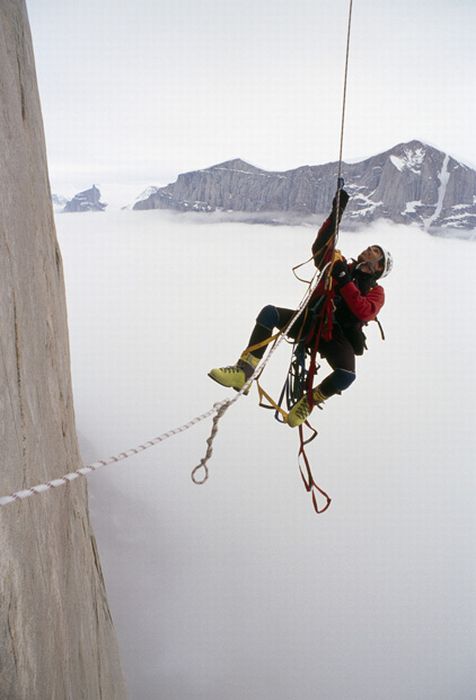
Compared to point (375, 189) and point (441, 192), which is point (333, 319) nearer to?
point (375, 189)

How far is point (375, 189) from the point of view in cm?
4838

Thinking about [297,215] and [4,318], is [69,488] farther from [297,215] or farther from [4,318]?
[297,215]

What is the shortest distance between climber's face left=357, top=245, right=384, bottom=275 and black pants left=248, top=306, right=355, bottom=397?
0.41 meters

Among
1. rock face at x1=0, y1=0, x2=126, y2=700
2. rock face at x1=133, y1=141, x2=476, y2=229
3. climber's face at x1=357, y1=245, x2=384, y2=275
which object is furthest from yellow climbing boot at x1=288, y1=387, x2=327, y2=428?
rock face at x1=133, y1=141, x2=476, y2=229

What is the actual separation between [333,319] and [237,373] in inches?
27.7

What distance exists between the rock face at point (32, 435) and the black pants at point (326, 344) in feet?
4.12

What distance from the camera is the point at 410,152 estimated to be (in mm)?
48188

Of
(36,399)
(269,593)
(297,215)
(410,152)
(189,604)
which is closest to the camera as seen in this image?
(36,399)

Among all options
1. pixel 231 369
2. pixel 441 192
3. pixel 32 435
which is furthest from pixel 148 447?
pixel 441 192

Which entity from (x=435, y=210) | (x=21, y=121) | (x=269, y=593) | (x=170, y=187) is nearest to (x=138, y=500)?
(x=269, y=593)

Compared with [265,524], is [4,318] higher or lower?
higher

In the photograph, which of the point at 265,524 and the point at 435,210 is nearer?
the point at 265,524

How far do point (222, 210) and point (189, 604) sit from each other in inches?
1833

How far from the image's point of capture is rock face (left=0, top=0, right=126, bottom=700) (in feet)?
4.58
